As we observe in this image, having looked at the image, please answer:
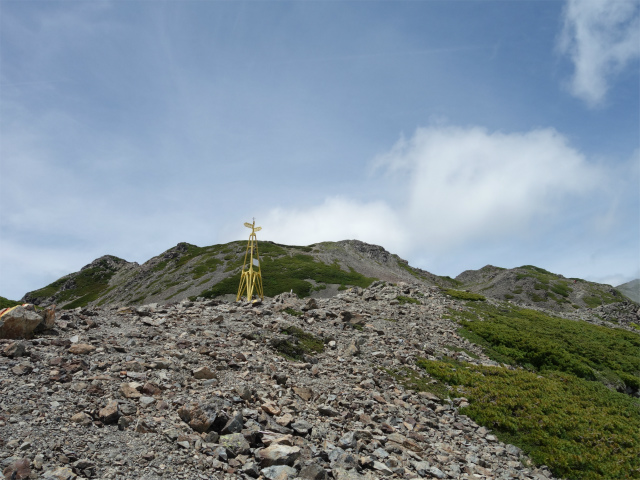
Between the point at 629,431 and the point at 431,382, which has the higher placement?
the point at 431,382

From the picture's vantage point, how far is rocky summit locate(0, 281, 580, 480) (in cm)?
971

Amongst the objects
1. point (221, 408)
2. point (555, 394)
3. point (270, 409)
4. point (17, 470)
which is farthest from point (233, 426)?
point (555, 394)

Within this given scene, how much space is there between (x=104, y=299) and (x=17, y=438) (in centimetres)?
13358

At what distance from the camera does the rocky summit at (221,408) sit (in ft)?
31.9

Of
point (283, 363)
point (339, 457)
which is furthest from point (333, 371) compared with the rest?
point (339, 457)

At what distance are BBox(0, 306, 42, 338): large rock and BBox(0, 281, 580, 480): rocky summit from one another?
78 centimetres

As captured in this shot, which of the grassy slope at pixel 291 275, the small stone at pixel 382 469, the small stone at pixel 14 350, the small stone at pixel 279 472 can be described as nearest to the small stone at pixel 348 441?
the small stone at pixel 382 469

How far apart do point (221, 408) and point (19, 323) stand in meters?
10.5

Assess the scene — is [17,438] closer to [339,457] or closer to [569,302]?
[339,457]

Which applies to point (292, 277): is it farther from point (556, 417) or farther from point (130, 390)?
point (130, 390)

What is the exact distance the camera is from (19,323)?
622 inches

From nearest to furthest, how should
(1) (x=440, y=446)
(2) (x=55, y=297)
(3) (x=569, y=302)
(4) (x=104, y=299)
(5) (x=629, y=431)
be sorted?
(1) (x=440, y=446), (5) (x=629, y=431), (4) (x=104, y=299), (3) (x=569, y=302), (2) (x=55, y=297)

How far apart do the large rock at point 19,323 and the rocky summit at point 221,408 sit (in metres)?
0.78

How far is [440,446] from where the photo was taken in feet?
47.9
